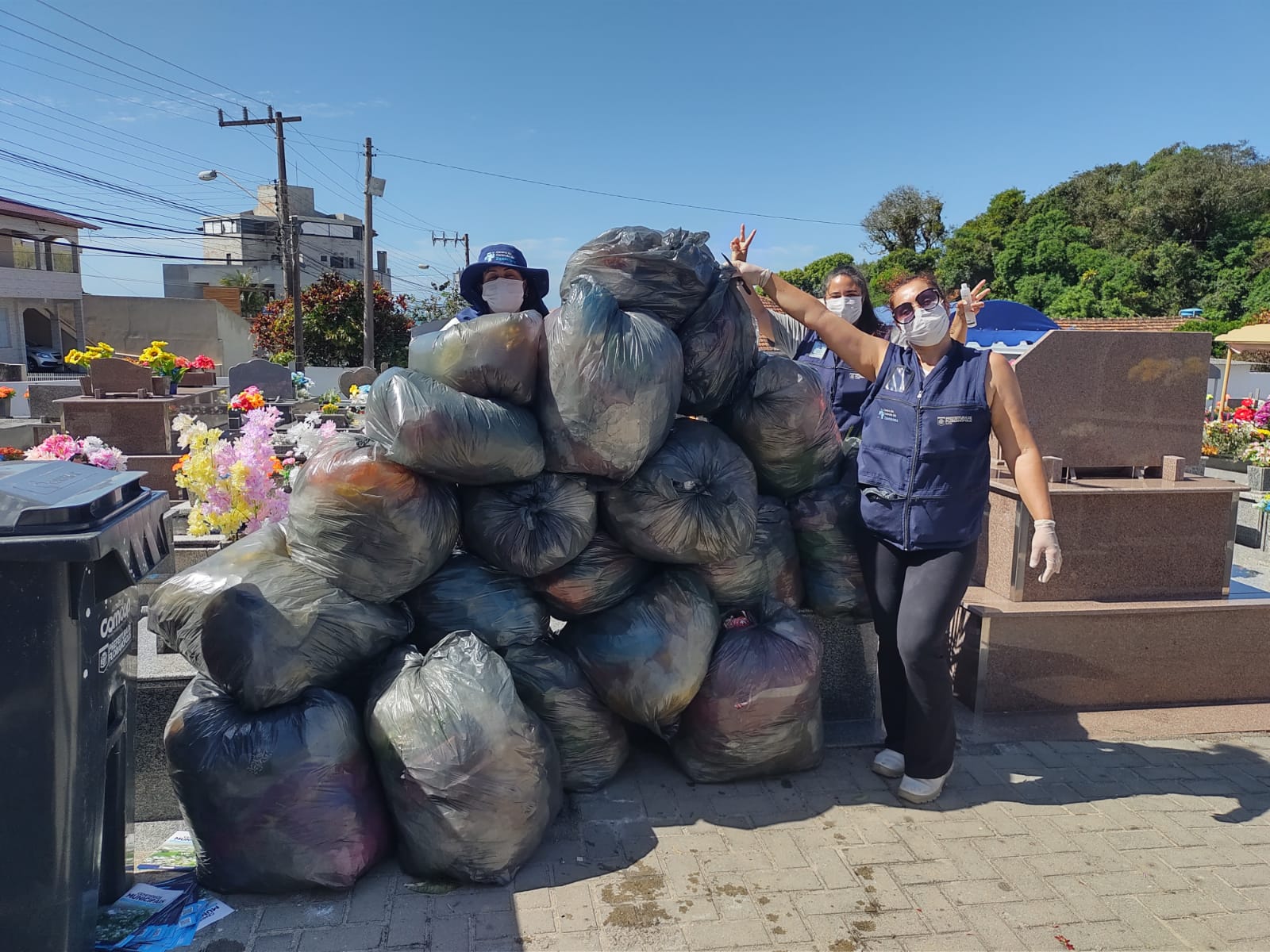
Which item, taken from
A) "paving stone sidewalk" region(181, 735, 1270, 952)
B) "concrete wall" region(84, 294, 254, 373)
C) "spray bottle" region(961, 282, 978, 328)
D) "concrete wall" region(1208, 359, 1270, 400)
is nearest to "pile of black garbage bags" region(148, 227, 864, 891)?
"paving stone sidewalk" region(181, 735, 1270, 952)

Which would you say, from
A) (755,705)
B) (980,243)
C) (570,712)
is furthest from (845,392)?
(980,243)

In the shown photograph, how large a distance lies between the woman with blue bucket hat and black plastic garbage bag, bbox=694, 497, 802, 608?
47.3 inches

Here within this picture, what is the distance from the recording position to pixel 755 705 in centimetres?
285

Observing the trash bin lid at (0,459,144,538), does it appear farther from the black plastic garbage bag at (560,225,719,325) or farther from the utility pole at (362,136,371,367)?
the utility pole at (362,136,371,367)

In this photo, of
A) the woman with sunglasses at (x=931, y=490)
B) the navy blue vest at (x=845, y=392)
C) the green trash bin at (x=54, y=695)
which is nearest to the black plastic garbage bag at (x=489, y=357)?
the green trash bin at (x=54, y=695)

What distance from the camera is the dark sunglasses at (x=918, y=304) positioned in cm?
290

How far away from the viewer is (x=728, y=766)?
9.59 feet

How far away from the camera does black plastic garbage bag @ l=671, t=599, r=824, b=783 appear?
284 centimetres

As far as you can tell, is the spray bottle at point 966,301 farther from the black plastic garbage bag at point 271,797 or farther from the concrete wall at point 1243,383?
the concrete wall at point 1243,383

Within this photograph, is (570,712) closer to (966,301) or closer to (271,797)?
(271,797)

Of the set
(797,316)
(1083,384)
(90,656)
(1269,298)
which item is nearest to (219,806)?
(90,656)

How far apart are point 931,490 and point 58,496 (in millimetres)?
2533

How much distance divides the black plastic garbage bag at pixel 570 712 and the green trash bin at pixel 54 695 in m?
1.15

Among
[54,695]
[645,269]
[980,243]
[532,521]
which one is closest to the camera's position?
[54,695]
